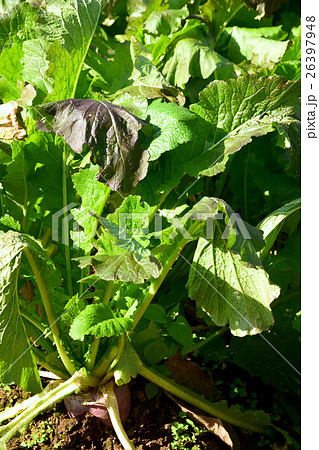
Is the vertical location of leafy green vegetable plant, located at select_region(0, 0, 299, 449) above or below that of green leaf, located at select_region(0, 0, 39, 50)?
below

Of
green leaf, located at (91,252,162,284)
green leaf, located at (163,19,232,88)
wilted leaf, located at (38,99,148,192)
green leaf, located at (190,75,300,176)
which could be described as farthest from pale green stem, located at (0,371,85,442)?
green leaf, located at (163,19,232,88)

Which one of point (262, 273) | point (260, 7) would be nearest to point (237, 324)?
point (262, 273)

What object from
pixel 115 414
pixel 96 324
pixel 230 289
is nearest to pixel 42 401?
pixel 115 414

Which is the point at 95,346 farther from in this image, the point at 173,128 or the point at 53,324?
the point at 173,128

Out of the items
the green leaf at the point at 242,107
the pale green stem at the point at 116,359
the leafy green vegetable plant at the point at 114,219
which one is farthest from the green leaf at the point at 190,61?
the pale green stem at the point at 116,359

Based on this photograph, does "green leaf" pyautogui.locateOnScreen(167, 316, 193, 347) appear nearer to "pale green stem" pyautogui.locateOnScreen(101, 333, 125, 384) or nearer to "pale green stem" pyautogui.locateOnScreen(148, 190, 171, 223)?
"pale green stem" pyautogui.locateOnScreen(101, 333, 125, 384)

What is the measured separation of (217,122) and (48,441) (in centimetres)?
90

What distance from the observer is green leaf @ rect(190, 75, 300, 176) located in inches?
49.9

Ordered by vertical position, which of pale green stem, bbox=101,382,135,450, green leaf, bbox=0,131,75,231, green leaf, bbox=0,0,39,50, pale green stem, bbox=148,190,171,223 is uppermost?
green leaf, bbox=0,0,39,50

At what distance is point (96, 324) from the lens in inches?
42.1

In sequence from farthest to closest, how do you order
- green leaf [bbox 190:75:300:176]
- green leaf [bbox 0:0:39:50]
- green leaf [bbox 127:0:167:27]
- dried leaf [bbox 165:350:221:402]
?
1. green leaf [bbox 127:0:167:27]
2. green leaf [bbox 0:0:39:50]
3. dried leaf [bbox 165:350:221:402]
4. green leaf [bbox 190:75:300:176]

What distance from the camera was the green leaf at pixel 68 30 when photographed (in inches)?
50.8

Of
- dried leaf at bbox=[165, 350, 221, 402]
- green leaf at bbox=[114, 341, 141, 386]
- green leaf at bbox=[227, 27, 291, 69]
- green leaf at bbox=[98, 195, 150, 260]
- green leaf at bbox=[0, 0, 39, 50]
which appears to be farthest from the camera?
green leaf at bbox=[227, 27, 291, 69]

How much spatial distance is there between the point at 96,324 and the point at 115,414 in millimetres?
283
